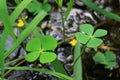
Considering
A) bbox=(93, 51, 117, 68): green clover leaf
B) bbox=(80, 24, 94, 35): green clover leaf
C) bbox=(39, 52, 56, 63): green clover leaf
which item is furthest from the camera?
bbox=(93, 51, 117, 68): green clover leaf

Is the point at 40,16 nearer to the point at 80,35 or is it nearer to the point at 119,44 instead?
the point at 80,35

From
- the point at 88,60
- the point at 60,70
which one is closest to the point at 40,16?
the point at 60,70

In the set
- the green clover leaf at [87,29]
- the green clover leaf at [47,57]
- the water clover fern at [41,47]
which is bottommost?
the green clover leaf at [47,57]

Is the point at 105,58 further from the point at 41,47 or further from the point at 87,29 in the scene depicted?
the point at 41,47

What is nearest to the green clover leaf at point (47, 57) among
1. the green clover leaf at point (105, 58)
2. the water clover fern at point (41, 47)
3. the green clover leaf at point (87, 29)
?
the water clover fern at point (41, 47)

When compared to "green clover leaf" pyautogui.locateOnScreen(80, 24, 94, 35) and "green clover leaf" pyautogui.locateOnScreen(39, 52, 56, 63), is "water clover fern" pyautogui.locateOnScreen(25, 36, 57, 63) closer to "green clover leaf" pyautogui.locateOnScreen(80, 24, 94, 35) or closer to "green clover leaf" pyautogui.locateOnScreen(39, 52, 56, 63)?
"green clover leaf" pyautogui.locateOnScreen(39, 52, 56, 63)

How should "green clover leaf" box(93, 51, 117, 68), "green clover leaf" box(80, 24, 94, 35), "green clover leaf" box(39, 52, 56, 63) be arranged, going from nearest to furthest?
"green clover leaf" box(39, 52, 56, 63), "green clover leaf" box(80, 24, 94, 35), "green clover leaf" box(93, 51, 117, 68)

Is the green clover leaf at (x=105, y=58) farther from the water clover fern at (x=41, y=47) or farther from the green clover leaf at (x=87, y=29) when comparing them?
the water clover fern at (x=41, y=47)

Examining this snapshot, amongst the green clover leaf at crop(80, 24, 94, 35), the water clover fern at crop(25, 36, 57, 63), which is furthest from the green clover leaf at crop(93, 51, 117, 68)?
the water clover fern at crop(25, 36, 57, 63)

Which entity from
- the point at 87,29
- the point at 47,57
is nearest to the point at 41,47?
the point at 47,57

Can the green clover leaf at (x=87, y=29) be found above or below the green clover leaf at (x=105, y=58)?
above

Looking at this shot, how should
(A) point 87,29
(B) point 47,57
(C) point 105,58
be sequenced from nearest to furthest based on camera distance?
1. (B) point 47,57
2. (A) point 87,29
3. (C) point 105,58
